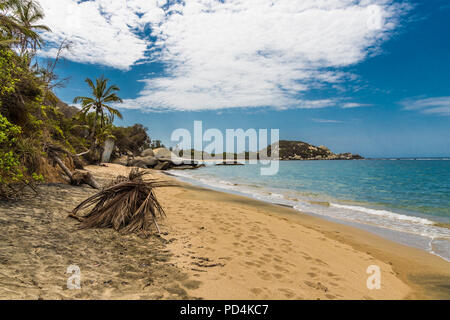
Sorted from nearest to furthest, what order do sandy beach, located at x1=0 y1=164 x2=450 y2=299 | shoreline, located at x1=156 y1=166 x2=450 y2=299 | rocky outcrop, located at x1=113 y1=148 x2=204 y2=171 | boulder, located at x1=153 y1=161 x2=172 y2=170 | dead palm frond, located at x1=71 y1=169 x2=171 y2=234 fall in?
sandy beach, located at x1=0 y1=164 x2=450 y2=299, shoreline, located at x1=156 y1=166 x2=450 y2=299, dead palm frond, located at x1=71 y1=169 x2=171 y2=234, rocky outcrop, located at x1=113 y1=148 x2=204 y2=171, boulder, located at x1=153 y1=161 x2=172 y2=170

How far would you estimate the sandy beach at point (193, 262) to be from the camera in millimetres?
2777

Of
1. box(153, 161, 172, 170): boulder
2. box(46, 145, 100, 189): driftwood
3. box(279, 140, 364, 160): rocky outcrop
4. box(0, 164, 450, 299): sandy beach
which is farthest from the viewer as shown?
box(279, 140, 364, 160): rocky outcrop

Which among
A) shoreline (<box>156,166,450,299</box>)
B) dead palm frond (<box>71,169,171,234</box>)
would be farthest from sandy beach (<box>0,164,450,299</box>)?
dead palm frond (<box>71,169,171,234</box>)

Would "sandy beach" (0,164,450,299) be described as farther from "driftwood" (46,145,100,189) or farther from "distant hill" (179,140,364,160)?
"distant hill" (179,140,364,160)

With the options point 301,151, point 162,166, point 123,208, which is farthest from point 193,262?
point 301,151

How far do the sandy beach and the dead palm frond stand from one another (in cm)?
Result: 30

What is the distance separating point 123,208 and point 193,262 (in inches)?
90.3

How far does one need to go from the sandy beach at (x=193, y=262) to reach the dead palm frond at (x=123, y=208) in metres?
0.30

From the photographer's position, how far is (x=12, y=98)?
21.3 feet

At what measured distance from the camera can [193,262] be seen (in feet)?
12.6

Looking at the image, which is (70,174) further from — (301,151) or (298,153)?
(301,151)

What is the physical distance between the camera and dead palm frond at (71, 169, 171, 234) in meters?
4.91

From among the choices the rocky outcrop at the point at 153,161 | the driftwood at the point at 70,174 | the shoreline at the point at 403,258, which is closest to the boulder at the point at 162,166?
the rocky outcrop at the point at 153,161
